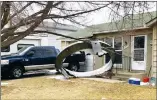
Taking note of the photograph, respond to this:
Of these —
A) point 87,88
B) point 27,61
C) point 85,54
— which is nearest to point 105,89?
point 87,88

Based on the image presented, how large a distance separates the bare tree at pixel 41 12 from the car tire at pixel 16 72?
29.7 feet

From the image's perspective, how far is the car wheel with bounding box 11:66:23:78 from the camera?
→ 1402 centimetres

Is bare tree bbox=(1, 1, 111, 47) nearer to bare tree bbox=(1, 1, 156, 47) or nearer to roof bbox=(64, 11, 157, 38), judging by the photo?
bare tree bbox=(1, 1, 156, 47)

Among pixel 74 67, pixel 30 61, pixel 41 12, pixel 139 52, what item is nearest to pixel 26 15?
pixel 41 12

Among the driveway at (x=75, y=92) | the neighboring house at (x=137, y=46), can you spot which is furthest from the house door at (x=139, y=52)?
the driveway at (x=75, y=92)

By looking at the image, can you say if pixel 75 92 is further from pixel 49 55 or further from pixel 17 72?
pixel 49 55

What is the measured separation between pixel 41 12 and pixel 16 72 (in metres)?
9.73

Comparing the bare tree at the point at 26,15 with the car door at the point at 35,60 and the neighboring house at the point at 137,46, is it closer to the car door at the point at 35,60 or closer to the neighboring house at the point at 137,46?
the neighboring house at the point at 137,46

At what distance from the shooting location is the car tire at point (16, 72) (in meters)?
14.0

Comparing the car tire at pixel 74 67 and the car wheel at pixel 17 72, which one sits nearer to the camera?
the car wheel at pixel 17 72

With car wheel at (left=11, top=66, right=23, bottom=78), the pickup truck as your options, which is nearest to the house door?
the pickup truck

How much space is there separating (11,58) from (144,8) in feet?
33.9

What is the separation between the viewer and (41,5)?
16.8 feet

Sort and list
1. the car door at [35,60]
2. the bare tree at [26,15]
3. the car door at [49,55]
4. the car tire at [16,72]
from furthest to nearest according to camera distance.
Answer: the car door at [49,55]
the car door at [35,60]
the car tire at [16,72]
the bare tree at [26,15]
